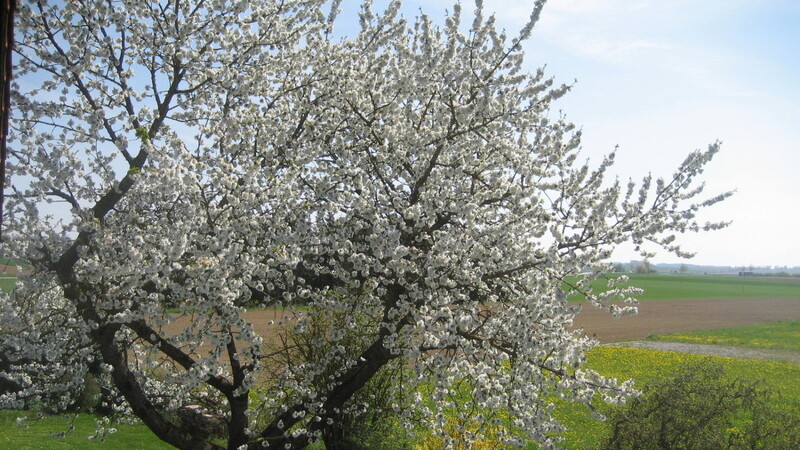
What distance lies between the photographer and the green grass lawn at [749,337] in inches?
1439

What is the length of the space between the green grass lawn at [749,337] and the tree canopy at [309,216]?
1333 inches

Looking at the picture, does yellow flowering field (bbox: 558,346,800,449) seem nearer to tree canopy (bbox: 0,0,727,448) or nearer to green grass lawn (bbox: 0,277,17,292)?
tree canopy (bbox: 0,0,727,448)

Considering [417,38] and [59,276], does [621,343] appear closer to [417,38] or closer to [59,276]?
[417,38]

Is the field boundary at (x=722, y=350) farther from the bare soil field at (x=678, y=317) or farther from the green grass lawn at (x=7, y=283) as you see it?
the green grass lawn at (x=7, y=283)

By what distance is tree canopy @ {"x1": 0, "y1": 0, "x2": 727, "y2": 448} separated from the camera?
255 inches

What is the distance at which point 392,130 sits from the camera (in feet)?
24.2

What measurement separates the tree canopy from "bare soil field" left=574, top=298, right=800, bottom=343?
89.4 ft

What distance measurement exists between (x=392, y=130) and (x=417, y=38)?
2.29m

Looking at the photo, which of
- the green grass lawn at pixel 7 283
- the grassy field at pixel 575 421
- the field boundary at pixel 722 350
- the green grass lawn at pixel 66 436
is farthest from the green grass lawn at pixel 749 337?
the green grass lawn at pixel 7 283

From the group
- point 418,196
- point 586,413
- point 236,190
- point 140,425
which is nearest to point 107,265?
point 236,190

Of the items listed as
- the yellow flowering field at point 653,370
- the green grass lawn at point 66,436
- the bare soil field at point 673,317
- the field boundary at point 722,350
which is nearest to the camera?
the green grass lawn at point 66,436

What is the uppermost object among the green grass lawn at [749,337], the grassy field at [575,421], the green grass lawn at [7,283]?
the green grass lawn at [7,283]

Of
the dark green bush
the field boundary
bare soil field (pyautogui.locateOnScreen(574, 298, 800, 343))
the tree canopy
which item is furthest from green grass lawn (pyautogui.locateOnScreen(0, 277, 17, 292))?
the field boundary

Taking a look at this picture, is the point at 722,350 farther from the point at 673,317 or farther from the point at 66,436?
the point at 66,436
